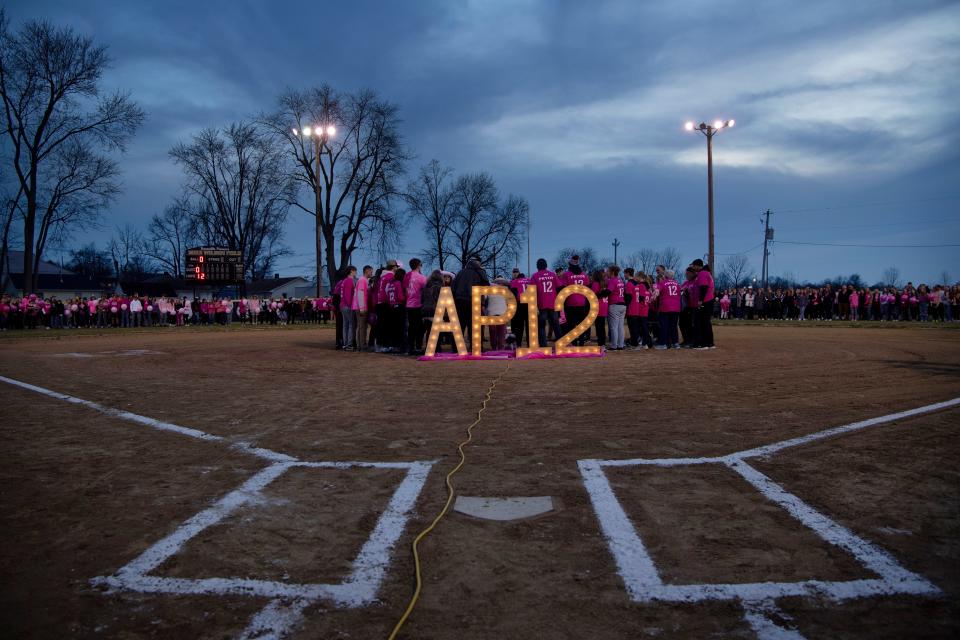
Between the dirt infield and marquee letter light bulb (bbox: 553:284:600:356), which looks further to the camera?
marquee letter light bulb (bbox: 553:284:600:356)

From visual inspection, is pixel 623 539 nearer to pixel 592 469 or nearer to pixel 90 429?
pixel 592 469

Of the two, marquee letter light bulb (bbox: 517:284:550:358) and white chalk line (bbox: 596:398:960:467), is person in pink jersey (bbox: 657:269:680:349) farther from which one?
white chalk line (bbox: 596:398:960:467)

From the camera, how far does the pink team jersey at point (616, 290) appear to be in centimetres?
1436

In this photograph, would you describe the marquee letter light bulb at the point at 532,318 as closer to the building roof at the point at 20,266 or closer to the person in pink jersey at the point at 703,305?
the person in pink jersey at the point at 703,305

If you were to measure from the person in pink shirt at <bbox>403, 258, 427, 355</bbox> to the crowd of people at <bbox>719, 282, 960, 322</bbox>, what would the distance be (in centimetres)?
2577

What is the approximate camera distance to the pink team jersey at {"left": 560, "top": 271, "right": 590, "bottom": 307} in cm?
1391

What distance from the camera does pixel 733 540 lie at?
335 cm

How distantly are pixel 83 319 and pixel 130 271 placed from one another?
77.2 metres

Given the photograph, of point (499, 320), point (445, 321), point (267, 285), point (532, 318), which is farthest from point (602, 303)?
point (267, 285)

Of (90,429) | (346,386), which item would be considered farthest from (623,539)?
(346,386)

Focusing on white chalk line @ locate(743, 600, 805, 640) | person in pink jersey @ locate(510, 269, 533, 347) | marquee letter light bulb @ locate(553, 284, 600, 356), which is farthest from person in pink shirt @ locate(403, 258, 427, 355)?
white chalk line @ locate(743, 600, 805, 640)

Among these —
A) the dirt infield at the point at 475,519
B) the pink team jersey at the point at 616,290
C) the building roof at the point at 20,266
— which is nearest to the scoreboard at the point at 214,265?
the pink team jersey at the point at 616,290

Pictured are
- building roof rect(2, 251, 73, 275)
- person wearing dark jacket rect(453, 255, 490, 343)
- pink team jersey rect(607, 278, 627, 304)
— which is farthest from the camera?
building roof rect(2, 251, 73, 275)

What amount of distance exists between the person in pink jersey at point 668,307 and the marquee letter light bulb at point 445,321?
5.14 metres
